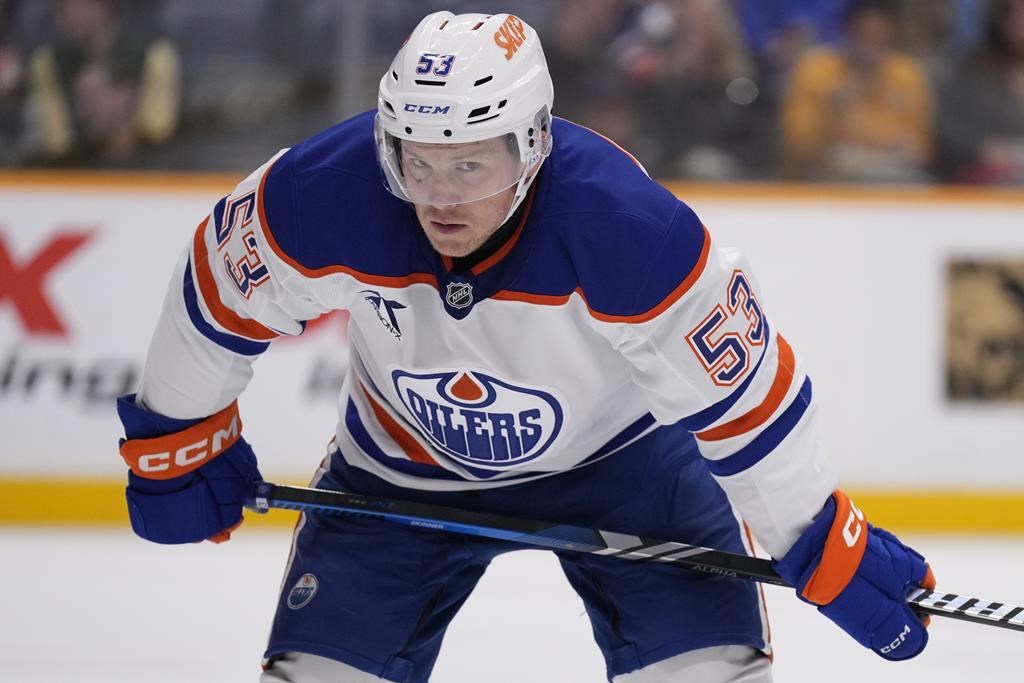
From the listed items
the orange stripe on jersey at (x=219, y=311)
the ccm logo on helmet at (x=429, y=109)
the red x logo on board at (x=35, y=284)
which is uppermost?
the ccm logo on helmet at (x=429, y=109)

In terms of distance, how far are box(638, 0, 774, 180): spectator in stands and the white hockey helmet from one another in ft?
8.44

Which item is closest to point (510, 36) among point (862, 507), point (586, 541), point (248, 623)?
point (586, 541)

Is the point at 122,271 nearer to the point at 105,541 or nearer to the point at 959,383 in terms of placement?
the point at 105,541

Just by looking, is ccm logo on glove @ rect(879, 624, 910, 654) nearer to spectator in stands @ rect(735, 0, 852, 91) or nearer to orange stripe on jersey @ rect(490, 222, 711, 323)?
orange stripe on jersey @ rect(490, 222, 711, 323)

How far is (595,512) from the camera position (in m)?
2.39

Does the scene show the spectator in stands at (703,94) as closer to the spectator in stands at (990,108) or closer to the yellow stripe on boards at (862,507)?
the spectator in stands at (990,108)

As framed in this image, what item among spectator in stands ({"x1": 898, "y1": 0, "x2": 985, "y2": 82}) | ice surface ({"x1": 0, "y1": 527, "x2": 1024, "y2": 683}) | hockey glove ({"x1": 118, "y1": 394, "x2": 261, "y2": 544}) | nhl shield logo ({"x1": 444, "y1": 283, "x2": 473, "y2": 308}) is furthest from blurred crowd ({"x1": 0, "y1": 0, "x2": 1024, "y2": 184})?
nhl shield logo ({"x1": 444, "y1": 283, "x2": 473, "y2": 308})

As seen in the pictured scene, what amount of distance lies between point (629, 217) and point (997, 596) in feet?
7.44

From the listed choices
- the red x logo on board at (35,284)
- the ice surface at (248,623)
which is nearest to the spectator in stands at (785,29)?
the ice surface at (248,623)

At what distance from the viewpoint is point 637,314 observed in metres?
2.00

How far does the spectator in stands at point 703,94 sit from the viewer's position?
4594 millimetres

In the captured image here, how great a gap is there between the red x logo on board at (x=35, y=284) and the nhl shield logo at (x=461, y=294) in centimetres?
257

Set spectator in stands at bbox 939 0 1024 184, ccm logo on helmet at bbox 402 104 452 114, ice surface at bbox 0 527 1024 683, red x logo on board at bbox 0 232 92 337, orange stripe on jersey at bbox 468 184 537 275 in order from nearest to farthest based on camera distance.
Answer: ccm logo on helmet at bbox 402 104 452 114 → orange stripe on jersey at bbox 468 184 537 275 → ice surface at bbox 0 527 1024 683 → red x logo on board at bbox 0 232 92 337 → spectator in stands at bbox 939 0 1024 184

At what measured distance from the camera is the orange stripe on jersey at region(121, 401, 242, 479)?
7.73ft
